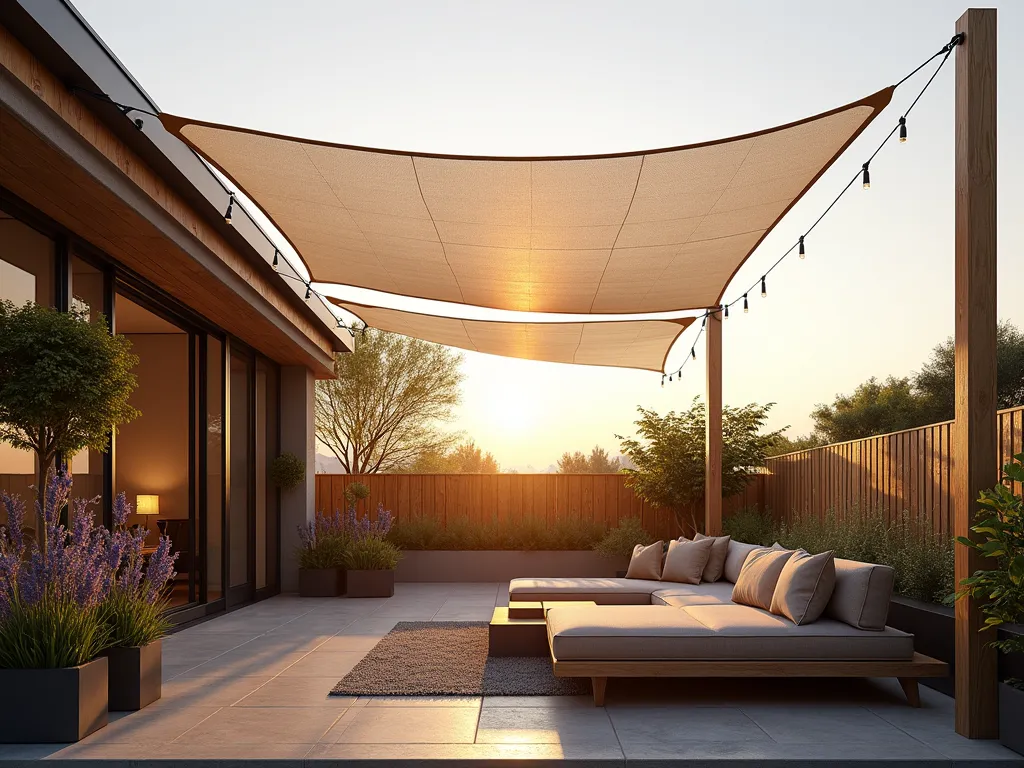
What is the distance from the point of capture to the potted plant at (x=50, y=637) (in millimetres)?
4301

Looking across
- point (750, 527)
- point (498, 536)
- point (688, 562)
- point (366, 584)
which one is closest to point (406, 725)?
point (688, 562)

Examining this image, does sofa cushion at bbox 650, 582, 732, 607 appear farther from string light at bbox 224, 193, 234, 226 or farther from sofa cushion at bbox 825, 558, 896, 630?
string light at bbox 224, 193, 234, 226

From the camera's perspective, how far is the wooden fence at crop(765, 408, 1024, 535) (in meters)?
6.64

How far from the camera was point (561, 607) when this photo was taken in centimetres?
615

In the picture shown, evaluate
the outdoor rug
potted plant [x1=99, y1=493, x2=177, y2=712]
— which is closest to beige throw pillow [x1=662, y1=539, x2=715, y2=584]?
the outdoor rug

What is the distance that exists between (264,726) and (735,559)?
4.61m

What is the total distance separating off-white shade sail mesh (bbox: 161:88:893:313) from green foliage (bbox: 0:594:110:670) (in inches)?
98.4

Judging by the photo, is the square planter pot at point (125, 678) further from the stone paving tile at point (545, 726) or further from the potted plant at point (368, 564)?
the potted plant at point (368, 564)

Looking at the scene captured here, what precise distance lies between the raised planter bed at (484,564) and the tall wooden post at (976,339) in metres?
8.44

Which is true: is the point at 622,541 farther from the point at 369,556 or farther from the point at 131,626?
the point at 131,626

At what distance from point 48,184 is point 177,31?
294cm

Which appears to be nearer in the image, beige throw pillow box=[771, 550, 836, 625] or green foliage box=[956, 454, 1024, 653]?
green foliage box=[956, 454, 1024, 653]

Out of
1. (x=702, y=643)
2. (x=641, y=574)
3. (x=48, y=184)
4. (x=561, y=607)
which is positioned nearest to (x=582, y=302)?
(x=641, y=574)

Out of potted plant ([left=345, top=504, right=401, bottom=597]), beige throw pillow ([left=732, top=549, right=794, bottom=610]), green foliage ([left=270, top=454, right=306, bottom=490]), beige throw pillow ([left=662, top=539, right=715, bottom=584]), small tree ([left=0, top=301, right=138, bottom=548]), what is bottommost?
potted plant ([left=345, top=504, right=401, bottom=597])
